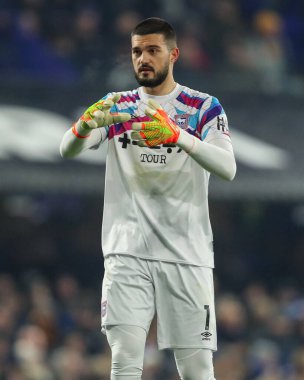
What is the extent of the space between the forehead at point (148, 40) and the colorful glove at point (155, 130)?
1.43ft

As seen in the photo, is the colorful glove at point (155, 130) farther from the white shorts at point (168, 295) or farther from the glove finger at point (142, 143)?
the white shorts at point (168, 295)

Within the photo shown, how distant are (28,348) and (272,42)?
5.09 meters

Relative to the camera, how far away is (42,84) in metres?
13.4

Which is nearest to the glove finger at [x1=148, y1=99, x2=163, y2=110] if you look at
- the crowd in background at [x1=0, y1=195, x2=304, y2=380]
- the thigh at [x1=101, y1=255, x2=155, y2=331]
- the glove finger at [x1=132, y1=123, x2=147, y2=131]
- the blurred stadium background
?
the glove finger at [x1=132, y1=123, x2=147, y2=131]

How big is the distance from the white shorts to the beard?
0.94 meters

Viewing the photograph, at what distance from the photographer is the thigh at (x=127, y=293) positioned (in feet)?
21.4

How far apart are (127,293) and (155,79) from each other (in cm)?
116

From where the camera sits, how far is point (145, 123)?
6.18 metres

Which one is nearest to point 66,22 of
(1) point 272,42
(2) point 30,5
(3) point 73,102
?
(2) point 30,5

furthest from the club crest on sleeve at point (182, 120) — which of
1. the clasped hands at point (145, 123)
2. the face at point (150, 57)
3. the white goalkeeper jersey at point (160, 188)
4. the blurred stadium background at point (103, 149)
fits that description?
the blurred stadium background at point (103, 149)

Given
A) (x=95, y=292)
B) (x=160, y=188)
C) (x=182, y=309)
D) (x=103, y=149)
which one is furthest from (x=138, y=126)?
(x=95, y=292)

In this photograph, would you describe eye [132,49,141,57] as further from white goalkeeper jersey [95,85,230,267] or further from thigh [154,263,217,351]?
thigh [154,263,217,351]

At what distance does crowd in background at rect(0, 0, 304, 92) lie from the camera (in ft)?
44.2

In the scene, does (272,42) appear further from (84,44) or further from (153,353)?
(153,353)
